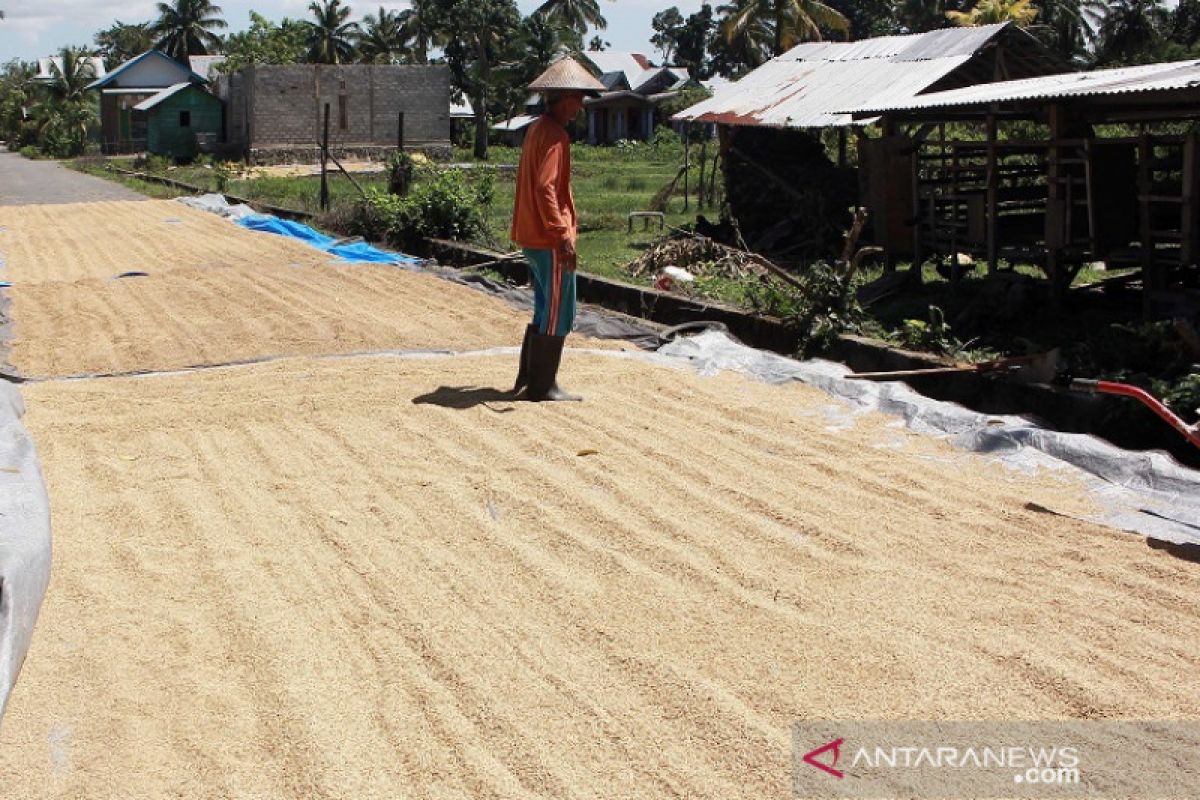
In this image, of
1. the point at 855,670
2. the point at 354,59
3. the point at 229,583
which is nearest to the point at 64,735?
the point at 229,583

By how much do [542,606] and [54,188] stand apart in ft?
112

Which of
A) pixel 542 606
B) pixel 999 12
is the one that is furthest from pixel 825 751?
pixel 999 12

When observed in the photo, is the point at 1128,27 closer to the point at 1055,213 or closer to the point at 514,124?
the point at 514,124

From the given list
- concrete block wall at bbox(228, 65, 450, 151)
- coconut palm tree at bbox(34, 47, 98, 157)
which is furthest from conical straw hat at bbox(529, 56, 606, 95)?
coconut palm tree at bbox(34, 47, 98, 157)

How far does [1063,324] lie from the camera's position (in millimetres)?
10484

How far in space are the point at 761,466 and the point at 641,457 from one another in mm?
601

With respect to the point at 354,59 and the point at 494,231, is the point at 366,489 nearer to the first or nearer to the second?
the point at 494,231

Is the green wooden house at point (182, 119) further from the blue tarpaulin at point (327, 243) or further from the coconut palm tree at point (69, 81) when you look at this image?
the blue tarpaulin at point (327, 243)

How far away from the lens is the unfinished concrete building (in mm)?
46875

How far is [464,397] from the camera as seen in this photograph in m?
8.13

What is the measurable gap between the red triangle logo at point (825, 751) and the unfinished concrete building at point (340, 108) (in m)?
44.5

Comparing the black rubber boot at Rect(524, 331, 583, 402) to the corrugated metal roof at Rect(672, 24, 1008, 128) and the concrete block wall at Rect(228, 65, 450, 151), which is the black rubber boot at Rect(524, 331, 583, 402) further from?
the concrete block wall at Rect(228, 65, 450, 151)

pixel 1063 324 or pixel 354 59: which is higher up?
pixel 354 59

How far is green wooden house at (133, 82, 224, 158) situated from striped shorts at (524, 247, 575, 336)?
161ft
